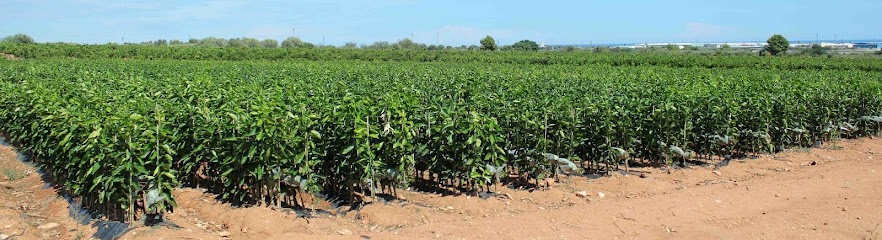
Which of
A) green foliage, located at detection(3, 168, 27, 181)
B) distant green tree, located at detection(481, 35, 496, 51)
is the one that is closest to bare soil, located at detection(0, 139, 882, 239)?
green foliage, located at detection(3, 168, 27, 181)

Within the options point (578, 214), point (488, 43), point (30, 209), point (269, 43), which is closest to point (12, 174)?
point (30, 209)

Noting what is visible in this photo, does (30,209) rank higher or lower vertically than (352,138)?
lower

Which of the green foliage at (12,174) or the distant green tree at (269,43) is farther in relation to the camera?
the distant green tree at (269,43)

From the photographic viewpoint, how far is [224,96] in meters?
10.1

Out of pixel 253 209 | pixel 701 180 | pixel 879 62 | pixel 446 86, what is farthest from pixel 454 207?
pixel 879 62

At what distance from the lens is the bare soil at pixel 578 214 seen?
22.1 ft

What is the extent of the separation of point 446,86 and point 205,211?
312 inches

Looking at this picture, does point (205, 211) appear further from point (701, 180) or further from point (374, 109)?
point (701, 180)

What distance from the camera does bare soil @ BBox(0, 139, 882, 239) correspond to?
22.1 ft

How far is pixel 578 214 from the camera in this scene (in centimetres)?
736

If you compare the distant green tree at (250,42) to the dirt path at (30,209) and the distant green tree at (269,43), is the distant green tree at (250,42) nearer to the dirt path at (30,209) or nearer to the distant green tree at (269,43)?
the distant green tree at (269,43)

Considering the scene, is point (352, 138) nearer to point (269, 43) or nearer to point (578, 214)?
point (578, 214)

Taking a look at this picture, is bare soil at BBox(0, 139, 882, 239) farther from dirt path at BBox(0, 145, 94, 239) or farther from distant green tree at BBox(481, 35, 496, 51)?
distant green tree at BBox(481, 35, 496, 51)

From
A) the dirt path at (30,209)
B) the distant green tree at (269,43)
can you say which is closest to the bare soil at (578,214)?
the dirt path at (30,209)
